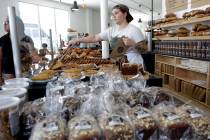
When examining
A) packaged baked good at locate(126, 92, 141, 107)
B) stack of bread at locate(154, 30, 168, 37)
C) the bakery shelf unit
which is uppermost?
stack of bread at locate(154, 30, 168, 37)

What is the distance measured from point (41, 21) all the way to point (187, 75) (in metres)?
7.43

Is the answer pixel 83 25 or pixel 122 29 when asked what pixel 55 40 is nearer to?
pixel 83 25

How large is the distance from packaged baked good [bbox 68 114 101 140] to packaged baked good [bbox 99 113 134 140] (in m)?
0.02

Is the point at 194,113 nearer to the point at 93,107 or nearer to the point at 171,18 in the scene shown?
the point at 93,107

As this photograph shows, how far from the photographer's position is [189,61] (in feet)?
13.7

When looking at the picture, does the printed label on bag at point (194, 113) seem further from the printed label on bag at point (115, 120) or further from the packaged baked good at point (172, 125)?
the printed label on bag at point (115, 120)

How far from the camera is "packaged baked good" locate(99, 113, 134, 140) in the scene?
597 mm

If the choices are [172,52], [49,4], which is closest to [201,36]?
[172,52]

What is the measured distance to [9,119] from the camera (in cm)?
64

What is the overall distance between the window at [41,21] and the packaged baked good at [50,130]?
754 centimetres

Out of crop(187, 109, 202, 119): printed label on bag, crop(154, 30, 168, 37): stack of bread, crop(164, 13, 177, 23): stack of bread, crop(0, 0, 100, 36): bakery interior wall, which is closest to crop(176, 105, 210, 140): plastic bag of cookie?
crop(187, 109, 202, 119): printed label on bag

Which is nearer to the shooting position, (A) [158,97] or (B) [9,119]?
(B) [9,119]

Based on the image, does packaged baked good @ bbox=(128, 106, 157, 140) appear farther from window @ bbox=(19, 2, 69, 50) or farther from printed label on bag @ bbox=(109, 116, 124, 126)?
window @ bbox=(19, 2, 69, 50)

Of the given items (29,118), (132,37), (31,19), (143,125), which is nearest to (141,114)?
(143,125)
